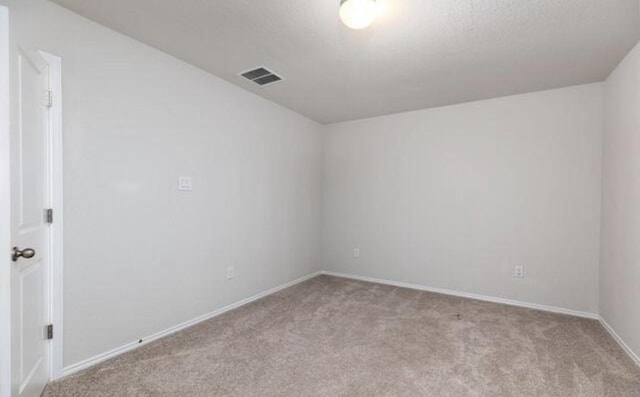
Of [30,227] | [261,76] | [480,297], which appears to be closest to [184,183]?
[30,227]

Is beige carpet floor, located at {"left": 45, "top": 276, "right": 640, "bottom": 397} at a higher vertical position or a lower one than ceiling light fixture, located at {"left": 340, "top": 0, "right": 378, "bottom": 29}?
lower

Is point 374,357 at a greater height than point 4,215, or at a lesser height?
lesser

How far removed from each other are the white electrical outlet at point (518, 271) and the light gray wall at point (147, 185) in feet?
9.36

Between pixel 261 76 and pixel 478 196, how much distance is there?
282 centimetres

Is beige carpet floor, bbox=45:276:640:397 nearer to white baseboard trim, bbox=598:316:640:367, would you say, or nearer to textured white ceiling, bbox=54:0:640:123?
white baseboard trim, bbox=598:316:640:367

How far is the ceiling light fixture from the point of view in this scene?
162 centimetres

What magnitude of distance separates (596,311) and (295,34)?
3.84 m

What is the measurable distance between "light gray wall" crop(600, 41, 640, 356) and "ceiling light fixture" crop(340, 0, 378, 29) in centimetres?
214

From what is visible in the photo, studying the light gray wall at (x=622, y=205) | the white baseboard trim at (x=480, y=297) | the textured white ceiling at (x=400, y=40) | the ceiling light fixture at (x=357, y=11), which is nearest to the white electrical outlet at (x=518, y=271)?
the white baseboard trim at (x=480, y=297)

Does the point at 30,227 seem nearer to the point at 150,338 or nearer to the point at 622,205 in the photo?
the point at 150,338

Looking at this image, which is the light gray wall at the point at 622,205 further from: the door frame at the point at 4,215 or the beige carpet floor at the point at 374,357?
the door frame at the point at 4,215

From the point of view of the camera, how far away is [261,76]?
284 centimetres

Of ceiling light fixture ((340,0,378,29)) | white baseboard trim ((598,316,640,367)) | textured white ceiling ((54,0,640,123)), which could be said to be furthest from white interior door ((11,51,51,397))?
white baseboard trim ((598,316,640,367))

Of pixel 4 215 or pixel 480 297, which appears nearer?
pixel 4 215
